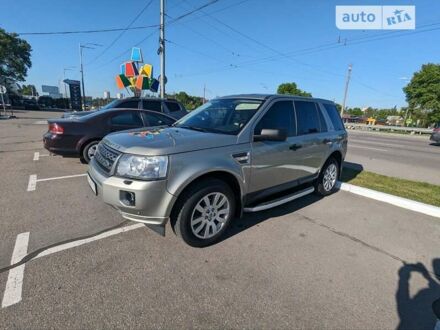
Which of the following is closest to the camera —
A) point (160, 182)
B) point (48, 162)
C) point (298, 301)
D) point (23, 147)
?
point (298, 301)

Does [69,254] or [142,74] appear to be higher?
[142,74]

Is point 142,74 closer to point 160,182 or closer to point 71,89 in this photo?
point 160,182

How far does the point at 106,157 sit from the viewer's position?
321cm

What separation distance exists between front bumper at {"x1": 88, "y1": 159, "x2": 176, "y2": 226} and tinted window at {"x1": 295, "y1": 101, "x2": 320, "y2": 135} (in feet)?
Answer: 8.43

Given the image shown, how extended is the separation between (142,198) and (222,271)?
113 centimetres

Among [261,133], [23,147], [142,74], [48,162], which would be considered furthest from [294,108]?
[142,74]

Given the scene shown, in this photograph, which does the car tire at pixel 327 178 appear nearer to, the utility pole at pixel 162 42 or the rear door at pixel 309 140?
the rear door at pixel 309 140

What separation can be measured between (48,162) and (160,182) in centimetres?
589

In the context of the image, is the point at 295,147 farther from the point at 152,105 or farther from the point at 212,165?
the point at 152,105

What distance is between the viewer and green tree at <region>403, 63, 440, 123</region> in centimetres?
3919

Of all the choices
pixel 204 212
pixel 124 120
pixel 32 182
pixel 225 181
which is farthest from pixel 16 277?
pixel 124 120

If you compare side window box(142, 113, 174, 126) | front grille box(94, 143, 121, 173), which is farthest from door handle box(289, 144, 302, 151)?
side window box(142, 113, 174, 126)

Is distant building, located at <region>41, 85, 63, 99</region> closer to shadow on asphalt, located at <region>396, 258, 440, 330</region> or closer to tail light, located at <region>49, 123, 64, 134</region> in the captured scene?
tail light, located at <region>49, 123, 64, 134</region>

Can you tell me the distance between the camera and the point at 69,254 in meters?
2.98
